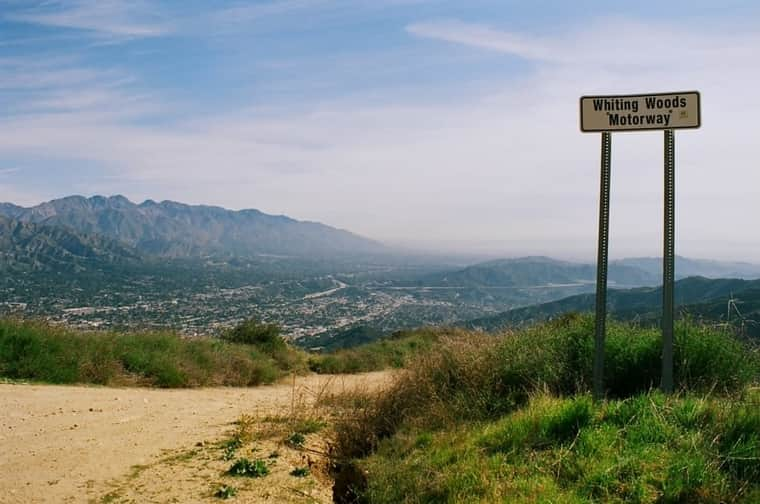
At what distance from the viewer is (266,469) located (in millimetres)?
6410

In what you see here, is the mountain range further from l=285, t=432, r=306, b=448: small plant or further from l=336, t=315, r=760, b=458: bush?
l=285, t=432, r=306, b=448: small plant

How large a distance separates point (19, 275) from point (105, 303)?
106 ft

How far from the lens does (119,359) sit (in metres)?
13.2

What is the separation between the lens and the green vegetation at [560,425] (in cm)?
455

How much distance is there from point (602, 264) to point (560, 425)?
1790 millimetres

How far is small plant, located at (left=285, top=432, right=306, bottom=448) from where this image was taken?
7.48 m

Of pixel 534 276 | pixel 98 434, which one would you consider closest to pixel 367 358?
pixel 98 434

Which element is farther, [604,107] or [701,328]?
[701,328]

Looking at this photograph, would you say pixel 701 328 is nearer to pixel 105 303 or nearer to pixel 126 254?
pixel 105 303

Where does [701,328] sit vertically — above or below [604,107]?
below

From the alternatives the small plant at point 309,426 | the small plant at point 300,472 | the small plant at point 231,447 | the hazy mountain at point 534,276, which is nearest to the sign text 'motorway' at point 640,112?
the small plant at point 300,472

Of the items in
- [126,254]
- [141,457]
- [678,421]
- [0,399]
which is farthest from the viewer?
[126,254]

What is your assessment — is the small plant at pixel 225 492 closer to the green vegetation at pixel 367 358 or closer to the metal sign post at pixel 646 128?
the metal sign post at pixel 646 128

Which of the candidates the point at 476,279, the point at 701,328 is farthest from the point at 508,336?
the point at 476,279
